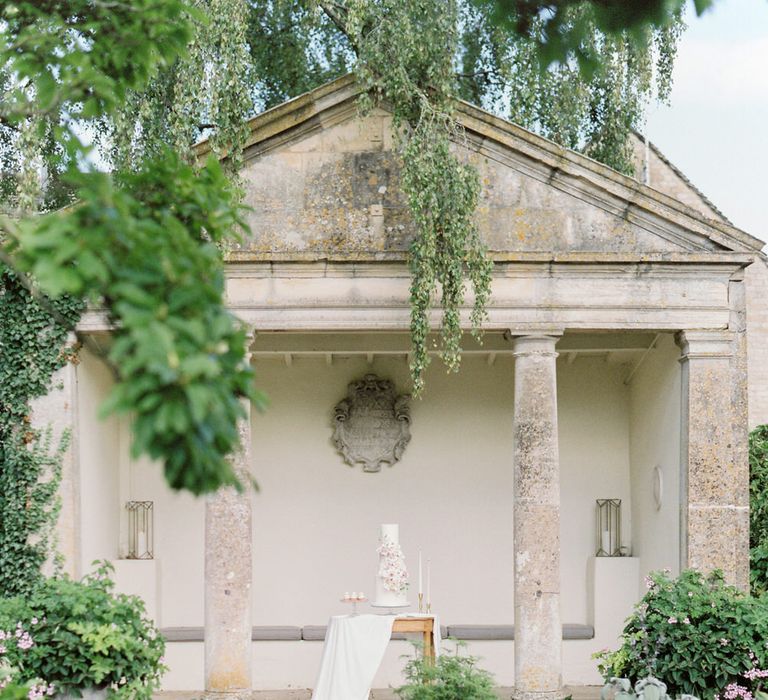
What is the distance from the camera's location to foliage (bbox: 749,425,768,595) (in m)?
12.9

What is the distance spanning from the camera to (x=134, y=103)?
10.8 meters

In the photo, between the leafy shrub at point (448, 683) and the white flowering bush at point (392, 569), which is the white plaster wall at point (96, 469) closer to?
the white flowering bush at point (392, 569)

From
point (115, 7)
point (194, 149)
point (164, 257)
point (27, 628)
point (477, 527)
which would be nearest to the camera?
point (164, 257)

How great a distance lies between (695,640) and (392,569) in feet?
9.00

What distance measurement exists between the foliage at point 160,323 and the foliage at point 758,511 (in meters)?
10.2

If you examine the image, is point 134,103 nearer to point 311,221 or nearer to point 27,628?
point 311,221

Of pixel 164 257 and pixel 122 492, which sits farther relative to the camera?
pixel 122 492

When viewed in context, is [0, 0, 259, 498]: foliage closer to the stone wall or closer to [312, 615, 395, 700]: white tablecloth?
[312, 615, 395, 700]: white tablecloth

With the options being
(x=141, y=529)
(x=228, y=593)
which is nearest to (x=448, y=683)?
(x=228, y=593)

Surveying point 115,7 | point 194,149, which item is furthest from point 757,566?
point 115,7

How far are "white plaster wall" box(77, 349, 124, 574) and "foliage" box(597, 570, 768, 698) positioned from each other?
457 cm

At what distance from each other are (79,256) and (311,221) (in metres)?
7.79

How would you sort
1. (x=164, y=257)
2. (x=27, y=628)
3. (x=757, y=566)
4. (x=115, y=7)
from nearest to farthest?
(x=164, y=257) → (x=115, y=7) → (x=27, y=628) → (x=757, y=566)

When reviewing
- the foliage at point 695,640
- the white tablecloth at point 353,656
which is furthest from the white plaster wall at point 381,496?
the foliage at point 695,640
